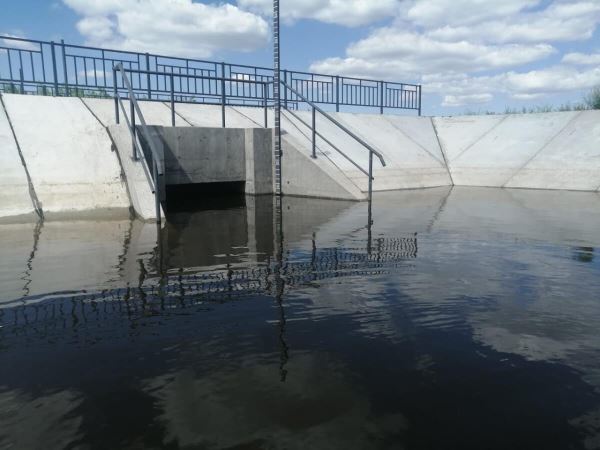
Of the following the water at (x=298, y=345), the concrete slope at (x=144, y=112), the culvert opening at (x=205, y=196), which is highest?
the concrete slope at (x=144, y=112)

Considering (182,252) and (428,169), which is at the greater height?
(428,169)

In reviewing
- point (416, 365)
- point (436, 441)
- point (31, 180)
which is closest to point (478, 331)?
point (416, 365)

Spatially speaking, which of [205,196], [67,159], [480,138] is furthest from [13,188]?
[480,138]

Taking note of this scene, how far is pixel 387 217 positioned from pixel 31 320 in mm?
6816

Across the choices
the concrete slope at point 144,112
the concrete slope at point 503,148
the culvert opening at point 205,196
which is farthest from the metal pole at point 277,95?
the concrete slope at point 503,148

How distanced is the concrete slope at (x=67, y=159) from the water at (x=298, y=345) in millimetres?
2287

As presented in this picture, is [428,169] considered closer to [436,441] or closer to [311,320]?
[311,320]

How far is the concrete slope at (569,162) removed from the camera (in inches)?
584

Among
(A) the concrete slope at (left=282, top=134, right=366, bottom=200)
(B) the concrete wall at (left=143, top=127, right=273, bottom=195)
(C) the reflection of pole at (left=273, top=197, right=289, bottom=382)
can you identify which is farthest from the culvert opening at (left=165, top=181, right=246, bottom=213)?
(C) the reflection of pole at (left=273, top=197, right=289, bottom=382)

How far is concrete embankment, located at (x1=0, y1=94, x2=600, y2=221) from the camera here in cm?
874

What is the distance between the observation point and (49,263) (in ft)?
18.0

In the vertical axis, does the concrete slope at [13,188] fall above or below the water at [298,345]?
above

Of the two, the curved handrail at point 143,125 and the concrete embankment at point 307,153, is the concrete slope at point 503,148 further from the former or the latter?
the curved handrail at point 143,125

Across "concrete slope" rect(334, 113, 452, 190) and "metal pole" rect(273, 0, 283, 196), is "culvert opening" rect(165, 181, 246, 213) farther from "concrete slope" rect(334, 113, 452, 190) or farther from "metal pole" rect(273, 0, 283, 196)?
"concrete slope" rect(334, 113, 452, 190)
